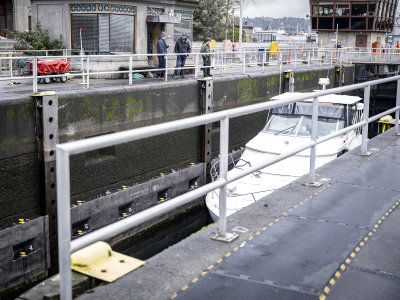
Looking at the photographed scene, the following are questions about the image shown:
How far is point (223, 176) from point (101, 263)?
1099mm

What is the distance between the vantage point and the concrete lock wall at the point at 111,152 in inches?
458

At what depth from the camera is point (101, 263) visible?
376 centimetres

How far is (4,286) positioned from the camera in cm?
1086

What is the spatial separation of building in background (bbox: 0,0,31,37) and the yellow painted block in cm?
3614

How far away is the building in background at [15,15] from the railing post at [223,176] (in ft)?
117

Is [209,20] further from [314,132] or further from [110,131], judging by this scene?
[314,132]

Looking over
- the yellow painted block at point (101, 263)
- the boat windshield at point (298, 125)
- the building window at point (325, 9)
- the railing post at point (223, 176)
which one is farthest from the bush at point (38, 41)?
the building window at point (325, 9)

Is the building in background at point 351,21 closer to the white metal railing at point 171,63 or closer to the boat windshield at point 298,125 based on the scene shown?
the white metal railing at point 171,63

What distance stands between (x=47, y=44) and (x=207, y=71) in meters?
6.58

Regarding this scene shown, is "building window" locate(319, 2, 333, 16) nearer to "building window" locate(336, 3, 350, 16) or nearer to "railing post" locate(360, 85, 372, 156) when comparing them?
"building window" locate(336, 3, 350, 16)

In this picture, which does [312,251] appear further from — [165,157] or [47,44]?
[47,44]

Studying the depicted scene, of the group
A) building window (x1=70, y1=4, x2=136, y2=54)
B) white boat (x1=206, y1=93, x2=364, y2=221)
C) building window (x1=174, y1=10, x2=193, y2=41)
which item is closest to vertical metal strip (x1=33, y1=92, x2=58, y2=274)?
white boat (x1=206, y1=93, x2=364, y2=221)

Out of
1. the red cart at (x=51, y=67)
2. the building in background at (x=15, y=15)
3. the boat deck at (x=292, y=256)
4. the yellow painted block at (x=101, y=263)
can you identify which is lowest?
the boat deck at (x=292, y=256)

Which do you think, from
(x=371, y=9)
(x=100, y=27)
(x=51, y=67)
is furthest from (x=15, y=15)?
(x=371, y=9)
